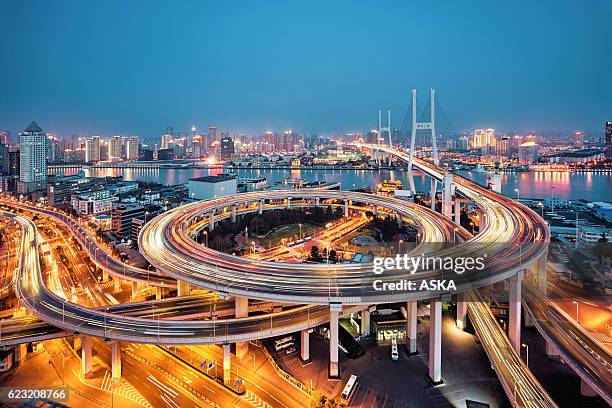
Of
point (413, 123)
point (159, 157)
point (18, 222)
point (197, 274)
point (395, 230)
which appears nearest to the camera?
point (197, 274)

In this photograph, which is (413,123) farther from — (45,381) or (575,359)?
(45,381)

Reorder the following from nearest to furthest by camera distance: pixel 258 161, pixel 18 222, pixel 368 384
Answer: pixel 368 384 < pixel 18 222 < pixel 258 161

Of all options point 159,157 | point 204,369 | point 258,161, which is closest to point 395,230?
point 204,369

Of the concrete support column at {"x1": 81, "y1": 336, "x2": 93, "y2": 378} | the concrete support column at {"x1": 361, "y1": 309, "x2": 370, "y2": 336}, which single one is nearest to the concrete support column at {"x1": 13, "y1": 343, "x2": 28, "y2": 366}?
the concrete support column at {"x1": 81, "y1": 336, "x2": 93, "y2": 378}

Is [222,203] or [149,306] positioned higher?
[222,203]

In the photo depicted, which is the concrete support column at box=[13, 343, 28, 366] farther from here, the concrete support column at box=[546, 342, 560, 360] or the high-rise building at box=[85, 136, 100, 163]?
the high-rise building at box=[85, 136, 100, 163]
